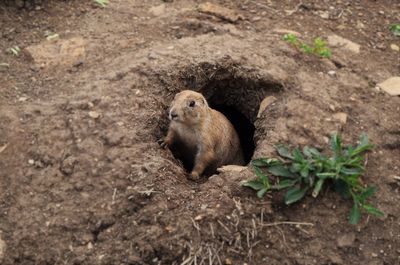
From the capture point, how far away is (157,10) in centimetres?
709

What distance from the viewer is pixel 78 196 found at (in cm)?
478

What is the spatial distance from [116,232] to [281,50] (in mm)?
3113

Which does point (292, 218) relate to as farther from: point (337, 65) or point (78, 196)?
point (337, 65)

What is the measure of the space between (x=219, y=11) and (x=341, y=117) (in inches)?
99.8

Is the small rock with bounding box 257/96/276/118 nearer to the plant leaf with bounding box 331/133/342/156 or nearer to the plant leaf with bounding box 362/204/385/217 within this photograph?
the plant leaf with bounding box 331/133/342/156

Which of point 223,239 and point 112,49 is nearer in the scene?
point 223,239

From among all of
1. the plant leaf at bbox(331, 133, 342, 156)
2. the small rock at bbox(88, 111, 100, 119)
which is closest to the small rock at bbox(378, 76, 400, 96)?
the plant leaf at bbox(331, 133, 342, 156)

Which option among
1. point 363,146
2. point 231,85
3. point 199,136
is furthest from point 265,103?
point 363,146

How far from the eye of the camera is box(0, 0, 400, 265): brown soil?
455 centimetres

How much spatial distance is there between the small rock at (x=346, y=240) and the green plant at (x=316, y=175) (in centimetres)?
14

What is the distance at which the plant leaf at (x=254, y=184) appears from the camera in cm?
473

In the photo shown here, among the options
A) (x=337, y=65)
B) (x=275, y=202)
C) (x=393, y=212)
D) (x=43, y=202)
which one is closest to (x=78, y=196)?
(x=43, y=202)

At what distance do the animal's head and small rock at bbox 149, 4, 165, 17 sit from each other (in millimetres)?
1780

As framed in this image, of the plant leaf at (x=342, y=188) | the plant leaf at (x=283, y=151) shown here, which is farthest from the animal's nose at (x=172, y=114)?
the plant leaf at (x=342, y=188)
